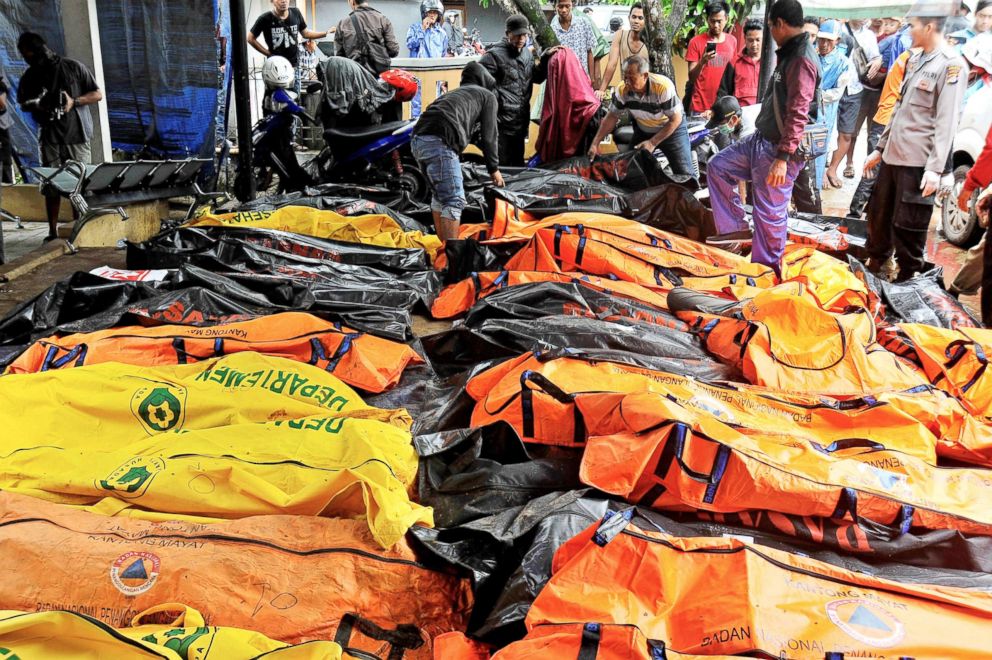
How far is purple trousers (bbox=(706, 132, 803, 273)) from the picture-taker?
5.01m

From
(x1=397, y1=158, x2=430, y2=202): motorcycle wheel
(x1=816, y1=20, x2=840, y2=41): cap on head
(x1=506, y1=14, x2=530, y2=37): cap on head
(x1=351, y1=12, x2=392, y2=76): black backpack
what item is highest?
(x1=816, y1=20, x2=840, y2=41): cap on head

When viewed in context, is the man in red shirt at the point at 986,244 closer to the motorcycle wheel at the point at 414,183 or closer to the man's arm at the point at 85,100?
the motorcycle wheel at the point at 414,183

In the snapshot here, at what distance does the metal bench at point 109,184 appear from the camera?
18.5ft

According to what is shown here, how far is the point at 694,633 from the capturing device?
177 cm

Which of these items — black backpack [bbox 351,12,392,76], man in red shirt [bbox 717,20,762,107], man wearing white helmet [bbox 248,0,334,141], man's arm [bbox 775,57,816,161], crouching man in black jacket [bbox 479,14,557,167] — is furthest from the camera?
man wearing white helmet [bbox 248,0,334,141]

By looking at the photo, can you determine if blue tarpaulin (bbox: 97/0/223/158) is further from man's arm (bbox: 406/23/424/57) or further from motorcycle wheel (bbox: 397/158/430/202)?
man's arm (bbox: 406/23/424/57)

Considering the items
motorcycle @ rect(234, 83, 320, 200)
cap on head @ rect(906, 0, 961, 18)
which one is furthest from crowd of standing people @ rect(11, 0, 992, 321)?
motorcycle @ rect(234, 83, 320, 200)

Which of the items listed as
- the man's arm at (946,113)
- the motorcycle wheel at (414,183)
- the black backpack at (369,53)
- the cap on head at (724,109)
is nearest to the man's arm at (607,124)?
the motorcycle wheel at (414,183)

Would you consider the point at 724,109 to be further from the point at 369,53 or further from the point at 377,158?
the point at 369,53

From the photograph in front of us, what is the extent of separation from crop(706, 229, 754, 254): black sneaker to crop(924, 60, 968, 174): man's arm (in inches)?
46.6

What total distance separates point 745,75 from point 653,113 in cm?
268

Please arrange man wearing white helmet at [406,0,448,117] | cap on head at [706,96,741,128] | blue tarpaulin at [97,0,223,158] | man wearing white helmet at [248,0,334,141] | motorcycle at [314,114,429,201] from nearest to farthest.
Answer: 1. motorcycle at [314,114,429,201]
2. blue tarpaulin at [97,0,223,158]
3. cap on head at [706,96,741,128]
4. man wearing white helmet at [248,0,334,141]
5. man wearing white helmet at [406,0,448,117]

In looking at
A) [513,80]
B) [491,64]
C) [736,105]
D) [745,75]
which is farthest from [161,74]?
[745,75]

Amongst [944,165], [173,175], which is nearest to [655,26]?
[944,165]
